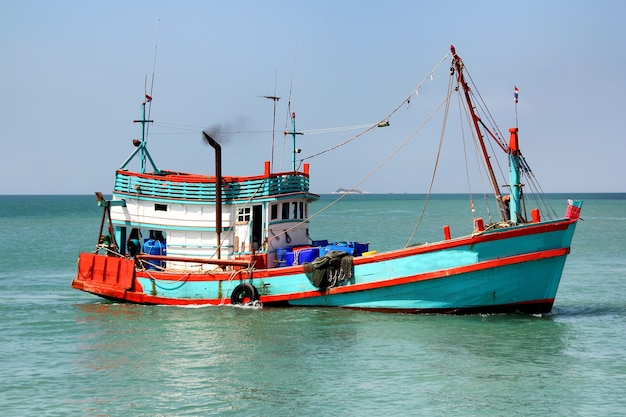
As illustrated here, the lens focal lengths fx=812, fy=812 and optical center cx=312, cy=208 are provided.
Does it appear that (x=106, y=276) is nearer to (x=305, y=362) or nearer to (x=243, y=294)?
(x=243, y=294)

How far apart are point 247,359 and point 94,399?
12.5 feet

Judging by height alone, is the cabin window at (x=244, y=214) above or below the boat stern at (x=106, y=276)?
above

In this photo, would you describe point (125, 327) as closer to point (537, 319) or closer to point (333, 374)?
point (333, 374)

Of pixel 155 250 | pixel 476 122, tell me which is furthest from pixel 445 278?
pixel 155 250

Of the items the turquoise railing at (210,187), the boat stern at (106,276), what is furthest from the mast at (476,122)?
the boat stern at (106,276)

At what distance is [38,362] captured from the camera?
18.7 m

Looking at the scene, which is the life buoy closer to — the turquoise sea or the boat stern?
the turquoise sea

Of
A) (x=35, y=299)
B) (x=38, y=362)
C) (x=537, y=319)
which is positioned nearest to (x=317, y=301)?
(x=537, y=319)

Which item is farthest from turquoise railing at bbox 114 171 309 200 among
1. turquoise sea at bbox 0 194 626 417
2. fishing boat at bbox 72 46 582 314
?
turquoise sea at bbox 0 194 626 417

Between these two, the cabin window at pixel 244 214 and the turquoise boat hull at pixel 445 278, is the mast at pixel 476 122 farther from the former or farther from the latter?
the cabin window at pixel 244 214

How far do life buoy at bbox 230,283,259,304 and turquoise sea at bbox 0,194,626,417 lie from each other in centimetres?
37

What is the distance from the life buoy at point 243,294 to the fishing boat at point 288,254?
1.2 inches

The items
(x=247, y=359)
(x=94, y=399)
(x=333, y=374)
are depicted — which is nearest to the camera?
(x=94, y=399)

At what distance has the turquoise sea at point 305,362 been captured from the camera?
15242 mm
